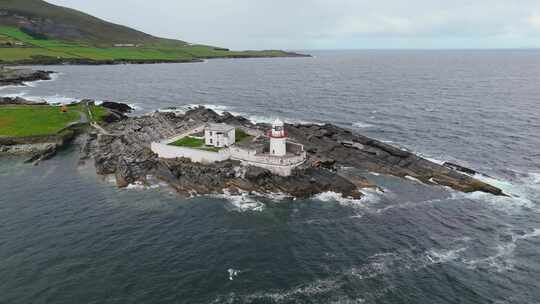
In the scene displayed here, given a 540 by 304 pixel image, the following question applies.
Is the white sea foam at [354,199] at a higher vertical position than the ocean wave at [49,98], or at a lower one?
lower

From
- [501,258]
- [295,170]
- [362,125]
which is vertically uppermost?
[362,125]

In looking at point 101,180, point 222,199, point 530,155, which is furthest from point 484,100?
point 101,180

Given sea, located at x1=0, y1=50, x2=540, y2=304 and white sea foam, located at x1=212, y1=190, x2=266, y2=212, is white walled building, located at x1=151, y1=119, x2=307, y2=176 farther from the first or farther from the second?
white sea foam, located at x1=212, y1=190, x2=266, y2=212

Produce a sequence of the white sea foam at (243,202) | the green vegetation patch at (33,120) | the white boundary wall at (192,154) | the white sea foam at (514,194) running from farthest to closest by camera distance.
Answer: the green vegetation patch at (33,120), the white boundary wall at (192,154), the white sea foam at (514,194), the white sea foam at (243,202)

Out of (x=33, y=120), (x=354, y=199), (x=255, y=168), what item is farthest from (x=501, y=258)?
(x=33, y=120)

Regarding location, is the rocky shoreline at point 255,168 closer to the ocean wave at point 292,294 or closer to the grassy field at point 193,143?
the grassy field at point 193,143

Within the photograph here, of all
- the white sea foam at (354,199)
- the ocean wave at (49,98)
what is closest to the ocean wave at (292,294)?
the white sea foam at (354,199)

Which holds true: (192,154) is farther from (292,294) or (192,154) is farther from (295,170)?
(292,294)

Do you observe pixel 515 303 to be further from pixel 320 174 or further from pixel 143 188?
pixel 143 188
